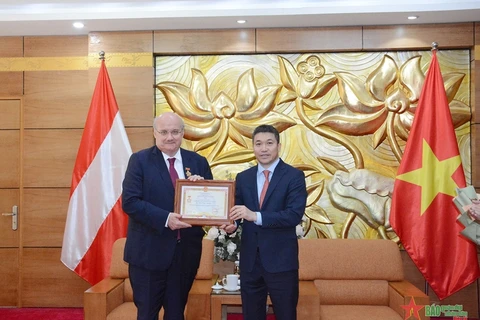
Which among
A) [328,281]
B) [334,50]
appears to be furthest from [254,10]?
[328,281]

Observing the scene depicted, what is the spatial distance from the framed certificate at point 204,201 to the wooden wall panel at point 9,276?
10.1 feet

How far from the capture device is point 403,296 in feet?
11.8

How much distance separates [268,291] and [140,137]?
246 cm

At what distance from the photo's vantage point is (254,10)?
4535 millimetres

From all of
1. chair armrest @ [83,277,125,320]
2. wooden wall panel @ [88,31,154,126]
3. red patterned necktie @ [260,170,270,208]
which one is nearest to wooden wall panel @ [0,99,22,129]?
wooden wall panel @ [88,31,154,126]

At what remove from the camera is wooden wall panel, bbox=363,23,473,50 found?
15.6ft

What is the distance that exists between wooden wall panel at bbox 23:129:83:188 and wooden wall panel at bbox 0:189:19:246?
190 mm

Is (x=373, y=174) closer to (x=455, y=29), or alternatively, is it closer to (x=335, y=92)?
(x=335, y=92)

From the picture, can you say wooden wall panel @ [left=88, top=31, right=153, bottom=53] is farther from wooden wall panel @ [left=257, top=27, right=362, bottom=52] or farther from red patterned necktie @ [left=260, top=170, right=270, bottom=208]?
red patterned necktie @ [left=260, top=170, right=270, bottom=208]

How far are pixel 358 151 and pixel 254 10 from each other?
61.3 inches

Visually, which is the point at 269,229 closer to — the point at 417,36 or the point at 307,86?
the point at 307,86

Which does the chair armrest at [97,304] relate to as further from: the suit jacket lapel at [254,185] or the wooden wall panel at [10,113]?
the wooden wall panel at [10,113]

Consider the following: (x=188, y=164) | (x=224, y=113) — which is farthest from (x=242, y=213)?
(x=224, y=113)

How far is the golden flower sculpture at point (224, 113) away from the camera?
16.1 ft
